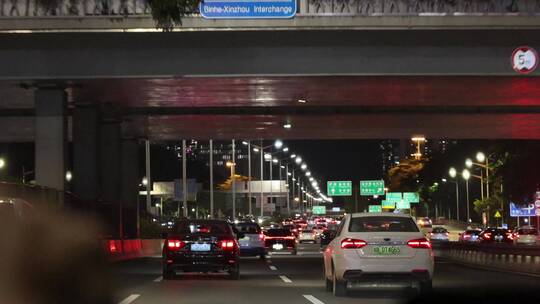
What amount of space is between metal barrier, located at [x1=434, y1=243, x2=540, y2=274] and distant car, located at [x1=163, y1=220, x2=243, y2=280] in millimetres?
11059

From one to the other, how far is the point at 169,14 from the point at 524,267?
828 inches

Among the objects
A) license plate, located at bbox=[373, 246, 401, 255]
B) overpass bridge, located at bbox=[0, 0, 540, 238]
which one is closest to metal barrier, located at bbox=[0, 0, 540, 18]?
overpass bridge, located at bbox=[0, 0, 540, 238]

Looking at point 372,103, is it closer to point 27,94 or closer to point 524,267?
point 524,267

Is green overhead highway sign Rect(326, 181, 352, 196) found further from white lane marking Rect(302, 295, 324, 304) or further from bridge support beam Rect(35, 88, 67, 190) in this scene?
white lane marking Rect(302, 295, 324, 304)

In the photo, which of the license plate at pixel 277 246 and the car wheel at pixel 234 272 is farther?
the license plate at pixel 277 246

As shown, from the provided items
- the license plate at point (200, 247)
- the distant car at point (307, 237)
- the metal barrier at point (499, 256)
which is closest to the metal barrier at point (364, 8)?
the license plate at point (200, 247)

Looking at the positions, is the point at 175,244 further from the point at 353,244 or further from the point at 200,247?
the point at 353,244

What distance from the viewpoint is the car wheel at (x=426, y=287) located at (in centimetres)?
1738

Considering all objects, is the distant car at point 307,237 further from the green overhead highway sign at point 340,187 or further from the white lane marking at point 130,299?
the white lane marking at point 130,299

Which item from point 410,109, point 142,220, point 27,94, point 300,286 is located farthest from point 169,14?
point 142,220

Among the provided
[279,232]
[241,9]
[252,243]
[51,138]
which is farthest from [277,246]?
[241,9]

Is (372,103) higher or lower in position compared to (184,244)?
higher

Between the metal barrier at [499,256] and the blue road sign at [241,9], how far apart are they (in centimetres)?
1195

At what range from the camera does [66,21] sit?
26766 mm
